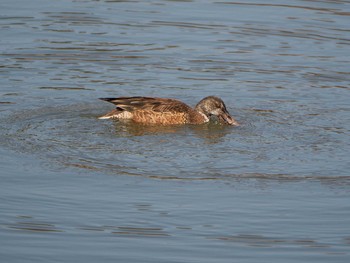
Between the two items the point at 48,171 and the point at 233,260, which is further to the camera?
the point at 48,171

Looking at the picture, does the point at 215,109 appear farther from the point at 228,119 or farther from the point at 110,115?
the point at 110,115

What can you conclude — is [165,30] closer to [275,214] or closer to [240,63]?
[240,63]

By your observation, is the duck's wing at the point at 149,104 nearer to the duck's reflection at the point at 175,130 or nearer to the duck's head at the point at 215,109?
the duck's reflection at the point at 175,130

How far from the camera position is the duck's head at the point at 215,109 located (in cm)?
1324

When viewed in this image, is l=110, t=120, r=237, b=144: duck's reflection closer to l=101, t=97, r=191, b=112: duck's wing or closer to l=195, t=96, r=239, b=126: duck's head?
l=195, t=96, r=239, b=126: duck's head

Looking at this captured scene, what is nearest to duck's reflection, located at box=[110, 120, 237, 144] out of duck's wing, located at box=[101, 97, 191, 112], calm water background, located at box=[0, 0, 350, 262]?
calm water background, located at box=[0, 0, 350, 262]

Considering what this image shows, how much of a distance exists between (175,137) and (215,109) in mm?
928

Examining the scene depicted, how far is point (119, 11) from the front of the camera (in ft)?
63.4

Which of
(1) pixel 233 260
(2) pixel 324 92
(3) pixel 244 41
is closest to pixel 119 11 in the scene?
(3) pixel 244 41

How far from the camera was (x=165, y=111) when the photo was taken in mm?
13359

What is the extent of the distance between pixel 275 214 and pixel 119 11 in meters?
10.5

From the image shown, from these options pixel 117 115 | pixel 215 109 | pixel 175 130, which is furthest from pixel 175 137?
pixel 117 115

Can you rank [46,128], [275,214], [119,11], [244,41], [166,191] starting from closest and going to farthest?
[275,214] → [166,191] → [46,128] → [244,41] → [119,11]

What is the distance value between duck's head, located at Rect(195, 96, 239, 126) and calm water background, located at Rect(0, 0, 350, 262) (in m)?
0.19
